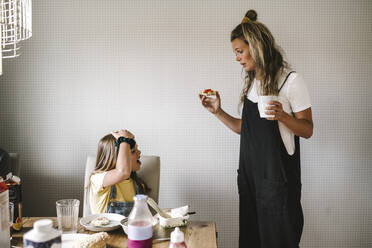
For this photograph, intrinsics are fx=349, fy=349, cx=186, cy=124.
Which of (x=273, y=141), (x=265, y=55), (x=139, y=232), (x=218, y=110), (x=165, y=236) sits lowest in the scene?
(x=165, y=236)

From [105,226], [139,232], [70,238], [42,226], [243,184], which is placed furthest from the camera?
[243,184]

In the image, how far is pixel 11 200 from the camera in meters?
1.27

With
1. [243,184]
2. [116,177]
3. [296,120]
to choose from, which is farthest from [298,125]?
[116,177]

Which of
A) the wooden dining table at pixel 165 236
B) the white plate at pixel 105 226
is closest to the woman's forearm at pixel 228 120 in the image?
the wooden dining table at pixel 165 236

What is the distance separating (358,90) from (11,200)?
6.40ft

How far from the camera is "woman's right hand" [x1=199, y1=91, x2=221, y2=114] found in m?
1.84

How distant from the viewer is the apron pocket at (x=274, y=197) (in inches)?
59.3

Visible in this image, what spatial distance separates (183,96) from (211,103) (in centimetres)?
34

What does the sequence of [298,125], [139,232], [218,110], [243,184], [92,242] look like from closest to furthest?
[139,232]
[92,242]
[298,125]
[243,184]
[218,110]

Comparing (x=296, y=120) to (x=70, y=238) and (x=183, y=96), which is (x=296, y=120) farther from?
(x=70, y=238)

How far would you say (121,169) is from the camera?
157 cm

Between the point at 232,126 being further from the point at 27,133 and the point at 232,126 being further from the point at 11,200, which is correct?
the point at 27,133

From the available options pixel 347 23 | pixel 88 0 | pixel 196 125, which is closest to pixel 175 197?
pixel 196 125

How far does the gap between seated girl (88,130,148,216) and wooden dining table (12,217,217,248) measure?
231 mm
